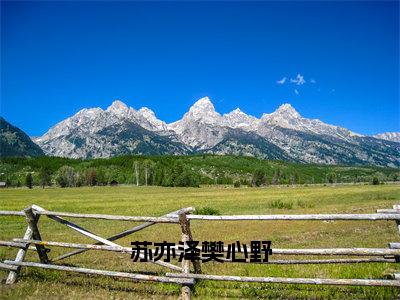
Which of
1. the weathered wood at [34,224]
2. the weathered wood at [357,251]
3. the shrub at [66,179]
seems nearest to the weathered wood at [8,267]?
the weathered wood at [34,224]

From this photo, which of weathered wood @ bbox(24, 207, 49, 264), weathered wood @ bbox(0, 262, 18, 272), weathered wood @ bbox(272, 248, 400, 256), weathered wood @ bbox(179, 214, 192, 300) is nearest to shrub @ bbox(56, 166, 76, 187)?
weathered wood @ bbox(24, 207, 49, 264)

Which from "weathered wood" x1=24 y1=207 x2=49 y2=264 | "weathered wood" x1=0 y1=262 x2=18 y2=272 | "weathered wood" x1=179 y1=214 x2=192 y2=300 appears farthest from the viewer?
"weathered wood" x1=24 y1=207 x2=49 y2=264

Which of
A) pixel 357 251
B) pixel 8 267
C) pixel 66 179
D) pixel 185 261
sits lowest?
pixel 8 267

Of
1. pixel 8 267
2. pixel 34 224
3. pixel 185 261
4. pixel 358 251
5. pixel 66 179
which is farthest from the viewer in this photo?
pixel 66 179

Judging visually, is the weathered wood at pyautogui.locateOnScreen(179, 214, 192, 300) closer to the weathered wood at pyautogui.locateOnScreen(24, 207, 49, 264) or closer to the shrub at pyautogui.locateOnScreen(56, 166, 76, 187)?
the weathered wood at pyautogui.locateOnScreen(24, 207, 49, 264)

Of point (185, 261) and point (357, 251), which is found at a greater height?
point (357, 251)

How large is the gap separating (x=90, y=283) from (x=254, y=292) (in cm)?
475

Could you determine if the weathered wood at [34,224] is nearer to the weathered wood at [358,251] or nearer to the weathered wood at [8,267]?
the weathered wood at [8,267]

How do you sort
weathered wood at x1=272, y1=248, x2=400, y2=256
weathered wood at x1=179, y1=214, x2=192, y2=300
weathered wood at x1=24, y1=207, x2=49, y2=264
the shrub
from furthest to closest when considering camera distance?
the shrub < weathered wood at x1=24, y1=207, x2=49, y2=264 < weathered wood at x1=179, y1=214, x2=192, y2=300 < weathered wood at x1=272, y1=248, x2=400, y2=256

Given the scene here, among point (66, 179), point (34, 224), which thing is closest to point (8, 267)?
point (34, 224)

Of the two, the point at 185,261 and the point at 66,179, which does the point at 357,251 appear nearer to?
the point at 185,261

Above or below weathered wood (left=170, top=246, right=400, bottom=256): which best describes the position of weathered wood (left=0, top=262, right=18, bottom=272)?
below

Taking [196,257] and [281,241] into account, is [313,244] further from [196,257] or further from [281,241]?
[196,257]

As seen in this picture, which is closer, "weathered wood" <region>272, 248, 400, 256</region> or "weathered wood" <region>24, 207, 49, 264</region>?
"weathered wood" <region>272, 248, 400, 256</region>
